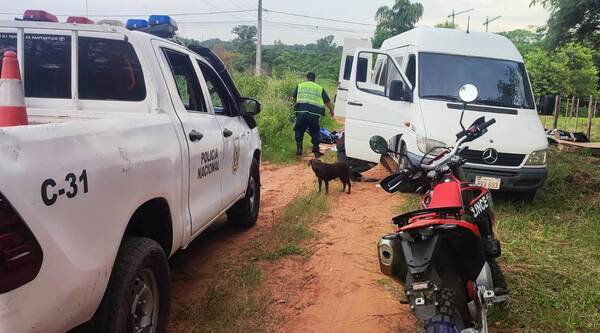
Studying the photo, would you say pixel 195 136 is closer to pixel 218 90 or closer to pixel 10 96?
pixel 10 96

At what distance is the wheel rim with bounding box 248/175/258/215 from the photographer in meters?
5.48

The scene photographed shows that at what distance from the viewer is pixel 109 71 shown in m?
3.27

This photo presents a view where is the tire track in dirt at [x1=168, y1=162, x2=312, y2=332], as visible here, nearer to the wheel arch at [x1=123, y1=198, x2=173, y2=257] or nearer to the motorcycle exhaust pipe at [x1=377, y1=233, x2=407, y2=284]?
the wheel arch at [x1=123, y1=198, x2=173, y2=257]

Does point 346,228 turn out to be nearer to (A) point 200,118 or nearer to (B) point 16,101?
(A) point 200,118

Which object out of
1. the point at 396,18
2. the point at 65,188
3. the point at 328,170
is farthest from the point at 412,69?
the point at 396,18

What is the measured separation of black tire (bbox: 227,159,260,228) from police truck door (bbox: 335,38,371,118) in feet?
14.8

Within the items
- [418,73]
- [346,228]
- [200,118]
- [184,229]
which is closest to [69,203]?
[184,229]

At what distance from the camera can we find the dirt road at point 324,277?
350 cm

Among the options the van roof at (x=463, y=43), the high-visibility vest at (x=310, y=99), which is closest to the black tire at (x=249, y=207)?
the van roof at (x=463, y=43)

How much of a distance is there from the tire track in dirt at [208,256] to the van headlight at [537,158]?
3.20 metres

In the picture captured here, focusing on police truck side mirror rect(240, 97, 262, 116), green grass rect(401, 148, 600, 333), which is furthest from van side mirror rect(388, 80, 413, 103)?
police truck side mirror rect(240, 97, 262, 116)

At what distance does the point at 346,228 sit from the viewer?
5.69 metres

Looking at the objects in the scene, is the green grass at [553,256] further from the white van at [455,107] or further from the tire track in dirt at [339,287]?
the tire track in dirt at [339,287]

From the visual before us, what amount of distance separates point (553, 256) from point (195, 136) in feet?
11.5
